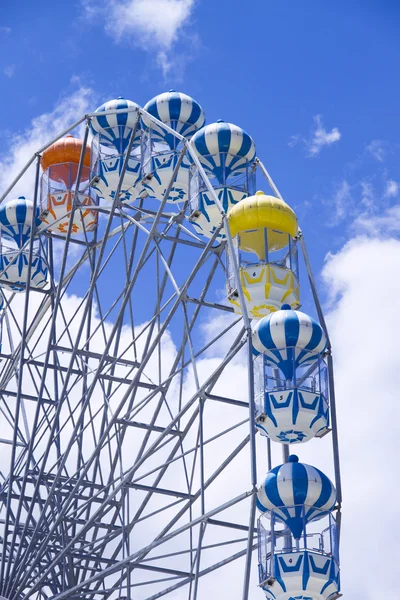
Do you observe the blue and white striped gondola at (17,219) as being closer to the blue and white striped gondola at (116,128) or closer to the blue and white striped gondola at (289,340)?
the blue and white striped gondola at (116,128)

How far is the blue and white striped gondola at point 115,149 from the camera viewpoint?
86.7ft

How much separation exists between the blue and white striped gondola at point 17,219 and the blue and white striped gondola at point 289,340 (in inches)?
385

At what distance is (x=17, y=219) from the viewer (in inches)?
1181

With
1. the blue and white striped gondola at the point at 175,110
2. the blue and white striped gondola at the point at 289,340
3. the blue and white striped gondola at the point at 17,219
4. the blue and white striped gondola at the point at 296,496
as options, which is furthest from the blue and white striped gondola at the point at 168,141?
the blue and white striped gondola at the point at 296,496

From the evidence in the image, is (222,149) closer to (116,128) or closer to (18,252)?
(116,128)

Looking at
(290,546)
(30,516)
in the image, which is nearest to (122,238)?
(30,516)

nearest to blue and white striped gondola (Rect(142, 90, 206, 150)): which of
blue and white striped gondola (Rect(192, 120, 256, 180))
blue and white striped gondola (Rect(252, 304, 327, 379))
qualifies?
blue and white striped gondola (Rect(192, 120, 256, 180))

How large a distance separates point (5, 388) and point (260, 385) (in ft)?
32.3

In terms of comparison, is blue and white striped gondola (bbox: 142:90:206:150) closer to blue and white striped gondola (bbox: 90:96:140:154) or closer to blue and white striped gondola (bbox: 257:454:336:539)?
blue and white striped gondola (bbox: 90:96:140:154)

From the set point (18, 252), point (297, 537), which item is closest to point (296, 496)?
point (297, 537)

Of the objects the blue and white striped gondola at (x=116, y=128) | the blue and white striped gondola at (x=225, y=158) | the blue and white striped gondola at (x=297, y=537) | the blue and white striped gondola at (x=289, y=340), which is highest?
the blue and white striped gondola at (x=116, y=128)

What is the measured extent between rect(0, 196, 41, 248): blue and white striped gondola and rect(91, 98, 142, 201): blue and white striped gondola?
11.6 feet

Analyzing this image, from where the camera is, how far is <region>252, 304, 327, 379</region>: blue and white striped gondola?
836 inches

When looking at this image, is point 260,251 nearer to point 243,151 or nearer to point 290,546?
point 243,151
